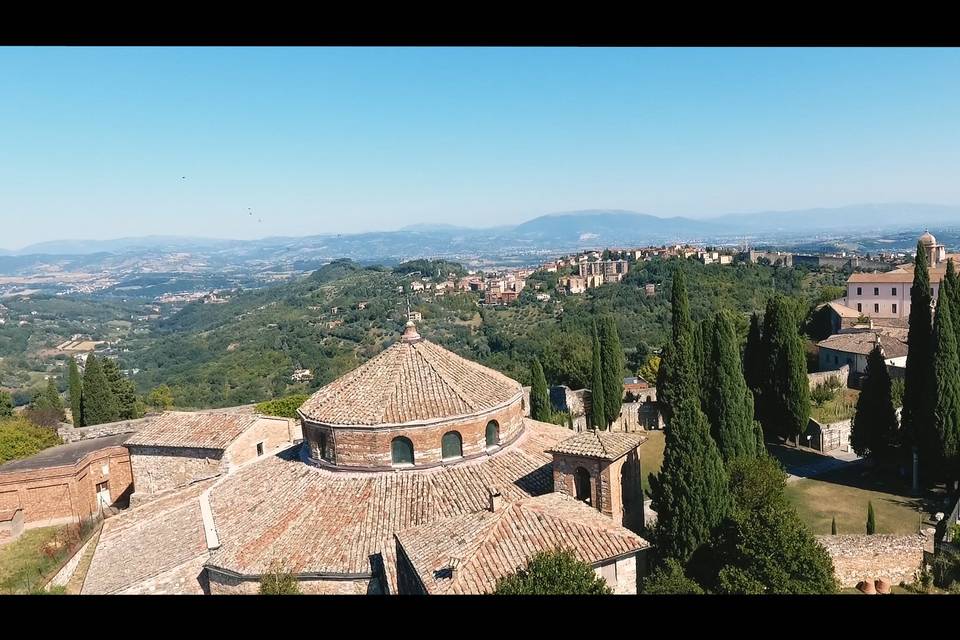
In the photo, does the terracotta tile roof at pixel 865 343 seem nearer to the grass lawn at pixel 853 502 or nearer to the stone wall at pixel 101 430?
the grass lawn at pixel 853 502

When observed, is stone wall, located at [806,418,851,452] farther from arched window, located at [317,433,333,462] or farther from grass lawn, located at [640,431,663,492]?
arched window, located at [317,433,333,462]

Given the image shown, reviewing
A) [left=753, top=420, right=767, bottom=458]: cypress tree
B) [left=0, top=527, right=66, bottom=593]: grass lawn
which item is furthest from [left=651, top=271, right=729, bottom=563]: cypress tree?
[left=0, top=527, right=66, bottom=593]: grass lawn

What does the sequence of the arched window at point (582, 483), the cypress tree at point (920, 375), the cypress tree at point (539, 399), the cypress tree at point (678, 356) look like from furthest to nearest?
the cypress tree at point (539, 399) → the cypress tree at point (920, 375) → the cypress tree at point (678, 356) → the arched window at point (582, 483)

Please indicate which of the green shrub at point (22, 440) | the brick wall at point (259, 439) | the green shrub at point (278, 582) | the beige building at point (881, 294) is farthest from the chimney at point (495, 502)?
the beige building at point (881, 294)

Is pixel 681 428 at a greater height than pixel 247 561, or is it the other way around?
pixel 681 428

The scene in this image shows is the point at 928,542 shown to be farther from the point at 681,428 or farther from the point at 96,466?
the point at 96,466

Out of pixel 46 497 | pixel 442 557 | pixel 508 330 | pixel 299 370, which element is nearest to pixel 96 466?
pixel 46 497
